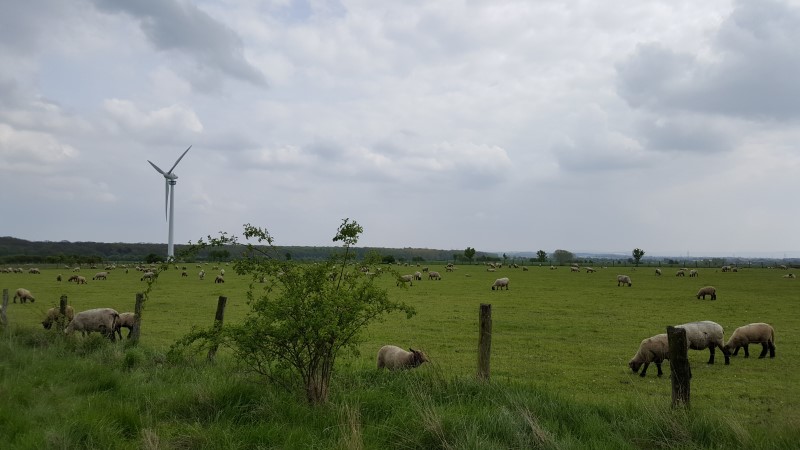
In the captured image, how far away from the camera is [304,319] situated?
7.43 metres

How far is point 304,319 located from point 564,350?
12.9m

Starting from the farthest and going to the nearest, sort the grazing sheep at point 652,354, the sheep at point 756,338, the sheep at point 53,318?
the sheep at point 756,338
the sheep at point 53,318
the grazing sheep at point 652,354

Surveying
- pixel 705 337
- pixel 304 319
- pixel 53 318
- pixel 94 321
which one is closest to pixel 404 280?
pixel 304 319

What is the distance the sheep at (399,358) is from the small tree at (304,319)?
5.18 meters

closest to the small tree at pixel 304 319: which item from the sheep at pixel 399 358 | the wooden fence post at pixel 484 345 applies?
the wooden fence post at pixel 484 345

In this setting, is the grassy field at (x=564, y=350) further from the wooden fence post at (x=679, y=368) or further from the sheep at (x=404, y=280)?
the sheep at (x=404, y=280)

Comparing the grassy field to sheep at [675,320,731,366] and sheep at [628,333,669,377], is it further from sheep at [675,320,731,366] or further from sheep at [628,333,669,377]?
sheep at [675,320,731,366]

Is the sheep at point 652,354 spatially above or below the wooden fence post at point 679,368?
below

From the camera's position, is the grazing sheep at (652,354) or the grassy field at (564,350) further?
the grazing sheep at (652,354)

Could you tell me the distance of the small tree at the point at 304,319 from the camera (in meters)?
7.41

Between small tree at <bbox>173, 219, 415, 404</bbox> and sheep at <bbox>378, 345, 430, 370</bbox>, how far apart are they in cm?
518

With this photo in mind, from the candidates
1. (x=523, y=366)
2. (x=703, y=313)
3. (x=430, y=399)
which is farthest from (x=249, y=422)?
(x=703, y=313)

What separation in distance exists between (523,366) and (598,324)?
10.6 metres

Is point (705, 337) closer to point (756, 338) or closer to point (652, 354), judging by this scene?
point (756, 338)
